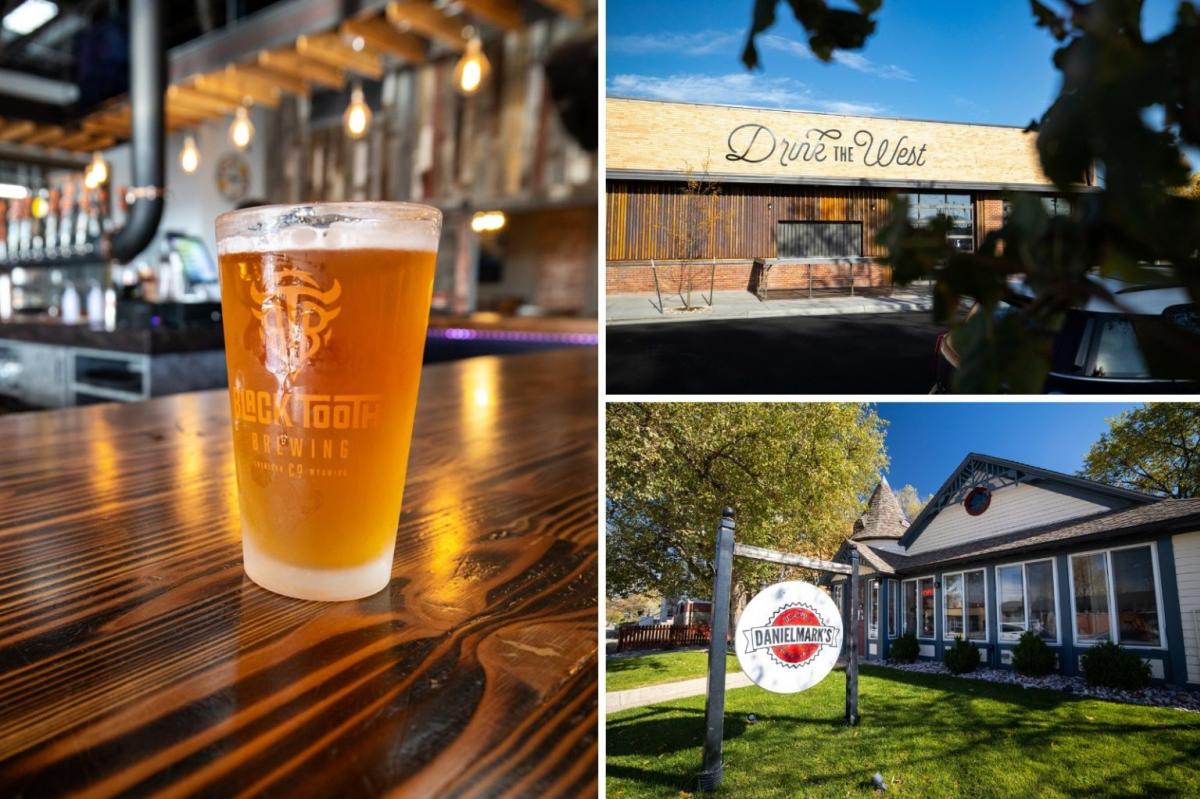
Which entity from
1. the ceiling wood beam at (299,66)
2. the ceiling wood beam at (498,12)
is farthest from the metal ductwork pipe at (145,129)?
the ceiling wood beam at (498,12)

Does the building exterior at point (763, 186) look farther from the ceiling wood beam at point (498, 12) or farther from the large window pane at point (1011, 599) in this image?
the ceiling wood beam at point (498, 12)

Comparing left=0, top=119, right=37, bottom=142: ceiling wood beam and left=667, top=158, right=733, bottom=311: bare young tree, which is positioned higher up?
left=0, top=119, right=37, bottom=142: ceiling wood beam

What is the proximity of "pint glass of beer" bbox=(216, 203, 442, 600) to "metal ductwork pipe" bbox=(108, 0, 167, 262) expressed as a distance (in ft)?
18.4

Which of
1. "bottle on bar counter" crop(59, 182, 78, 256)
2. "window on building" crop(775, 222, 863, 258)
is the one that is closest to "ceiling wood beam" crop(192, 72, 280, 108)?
"bottle on bar counter" crop(59, 182, 78, 256)

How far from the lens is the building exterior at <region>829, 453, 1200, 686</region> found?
1.05 meters

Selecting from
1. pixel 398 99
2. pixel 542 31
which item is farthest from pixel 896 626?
pixel 398 99

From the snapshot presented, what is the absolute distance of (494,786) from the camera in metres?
0.25

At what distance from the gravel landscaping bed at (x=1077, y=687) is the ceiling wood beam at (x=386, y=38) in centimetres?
482

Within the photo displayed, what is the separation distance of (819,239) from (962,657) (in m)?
0.63

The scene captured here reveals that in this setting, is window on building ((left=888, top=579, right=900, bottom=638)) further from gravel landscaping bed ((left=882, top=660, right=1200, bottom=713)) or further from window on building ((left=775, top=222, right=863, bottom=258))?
window on building ((left=775, top=222, right=863, bottom=258))

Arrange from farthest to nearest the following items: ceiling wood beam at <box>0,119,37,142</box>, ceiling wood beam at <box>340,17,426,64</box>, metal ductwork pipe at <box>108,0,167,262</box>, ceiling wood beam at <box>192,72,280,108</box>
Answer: ceiling wood beam at <box>0,119,37,142</box> → ceiling wood beam at <box>192,72,280,108</box> → metal ductwork pipe at <box>108,0,167,262</box> → ceiling wood beam at <box>340,17,426,64</box>

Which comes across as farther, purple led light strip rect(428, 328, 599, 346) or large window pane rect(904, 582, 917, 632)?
purple led light strip rect(428, 328, 599, 346)

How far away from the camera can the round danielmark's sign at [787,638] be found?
1036 millimetres

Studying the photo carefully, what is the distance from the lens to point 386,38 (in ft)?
16.8
